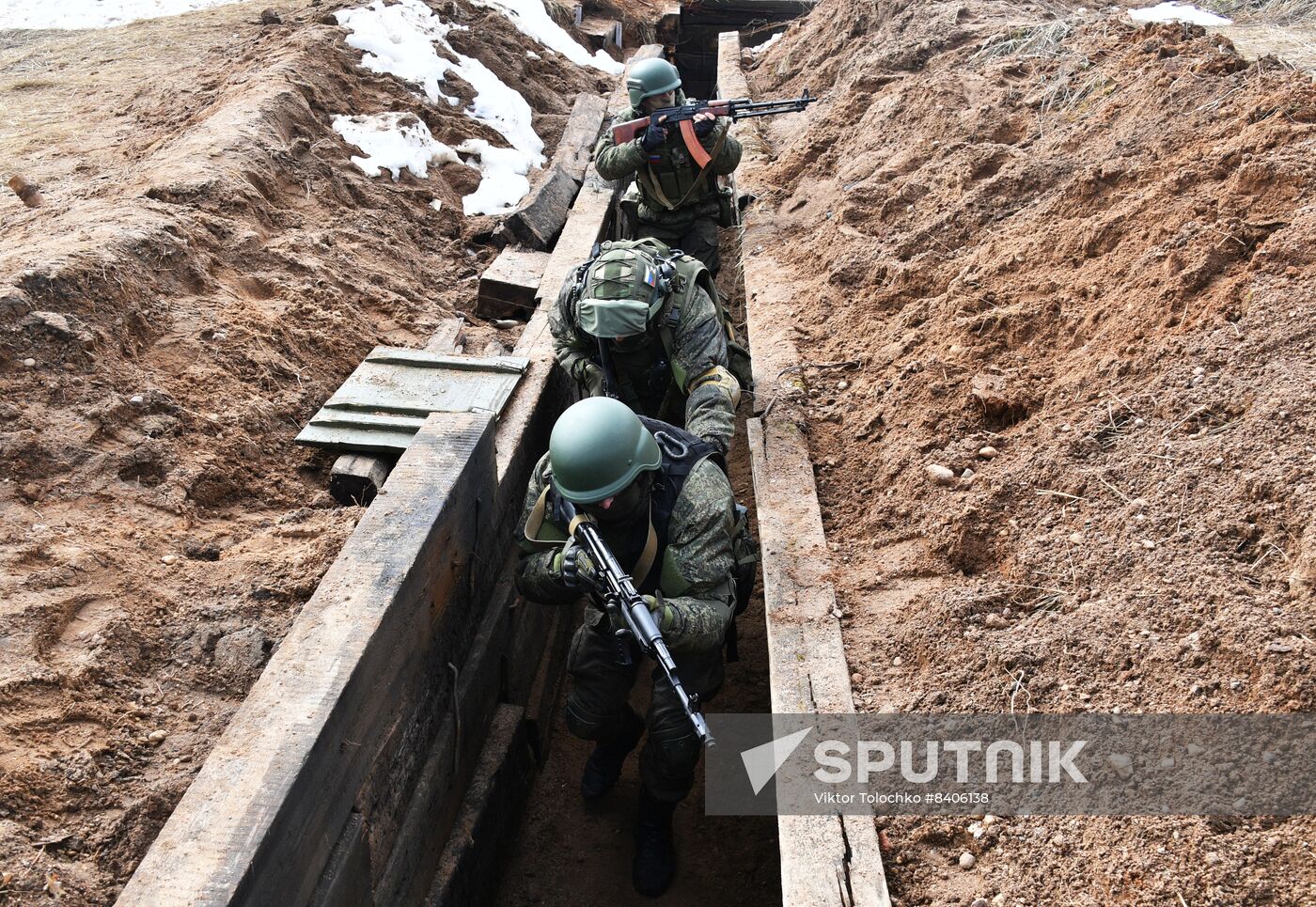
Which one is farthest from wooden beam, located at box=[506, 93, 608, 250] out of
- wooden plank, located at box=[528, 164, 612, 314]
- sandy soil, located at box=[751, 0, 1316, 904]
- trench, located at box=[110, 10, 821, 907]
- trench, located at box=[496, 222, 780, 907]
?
trench, located at box=[496, 222, 780, 907]

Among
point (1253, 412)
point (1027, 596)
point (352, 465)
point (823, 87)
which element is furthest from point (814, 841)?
point (823, 87)

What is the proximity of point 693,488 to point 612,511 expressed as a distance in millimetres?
396

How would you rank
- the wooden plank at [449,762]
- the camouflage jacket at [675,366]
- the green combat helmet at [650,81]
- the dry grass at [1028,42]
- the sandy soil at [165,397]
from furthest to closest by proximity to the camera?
the dry grass at [1028,42] → the green combat helmet at [650,81] → the camouflage jacket at [675,366] → the wooden plank at [449,762] → the sandy soil at [165,397]

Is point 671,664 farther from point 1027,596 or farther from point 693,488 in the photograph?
point 1027,596

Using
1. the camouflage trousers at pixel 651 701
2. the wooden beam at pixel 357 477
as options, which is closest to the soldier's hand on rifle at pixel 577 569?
the camouflage trousers at pixel 651 701

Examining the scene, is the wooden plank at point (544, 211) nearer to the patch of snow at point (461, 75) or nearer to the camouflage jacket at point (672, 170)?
the patch of snow at point (461, 75)

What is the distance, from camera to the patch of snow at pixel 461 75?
8.22 m

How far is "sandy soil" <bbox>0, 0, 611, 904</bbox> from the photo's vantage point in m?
3.16

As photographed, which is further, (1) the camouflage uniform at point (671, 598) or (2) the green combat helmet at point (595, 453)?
(1) the camouflage uniform at point (671, 598)

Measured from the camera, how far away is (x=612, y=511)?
3.70 metres

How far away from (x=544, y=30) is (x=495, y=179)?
4.75 m

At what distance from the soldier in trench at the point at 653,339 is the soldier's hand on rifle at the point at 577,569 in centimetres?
115

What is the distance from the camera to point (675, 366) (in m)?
4.95

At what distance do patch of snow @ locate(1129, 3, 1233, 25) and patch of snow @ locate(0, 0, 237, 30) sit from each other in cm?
1027
